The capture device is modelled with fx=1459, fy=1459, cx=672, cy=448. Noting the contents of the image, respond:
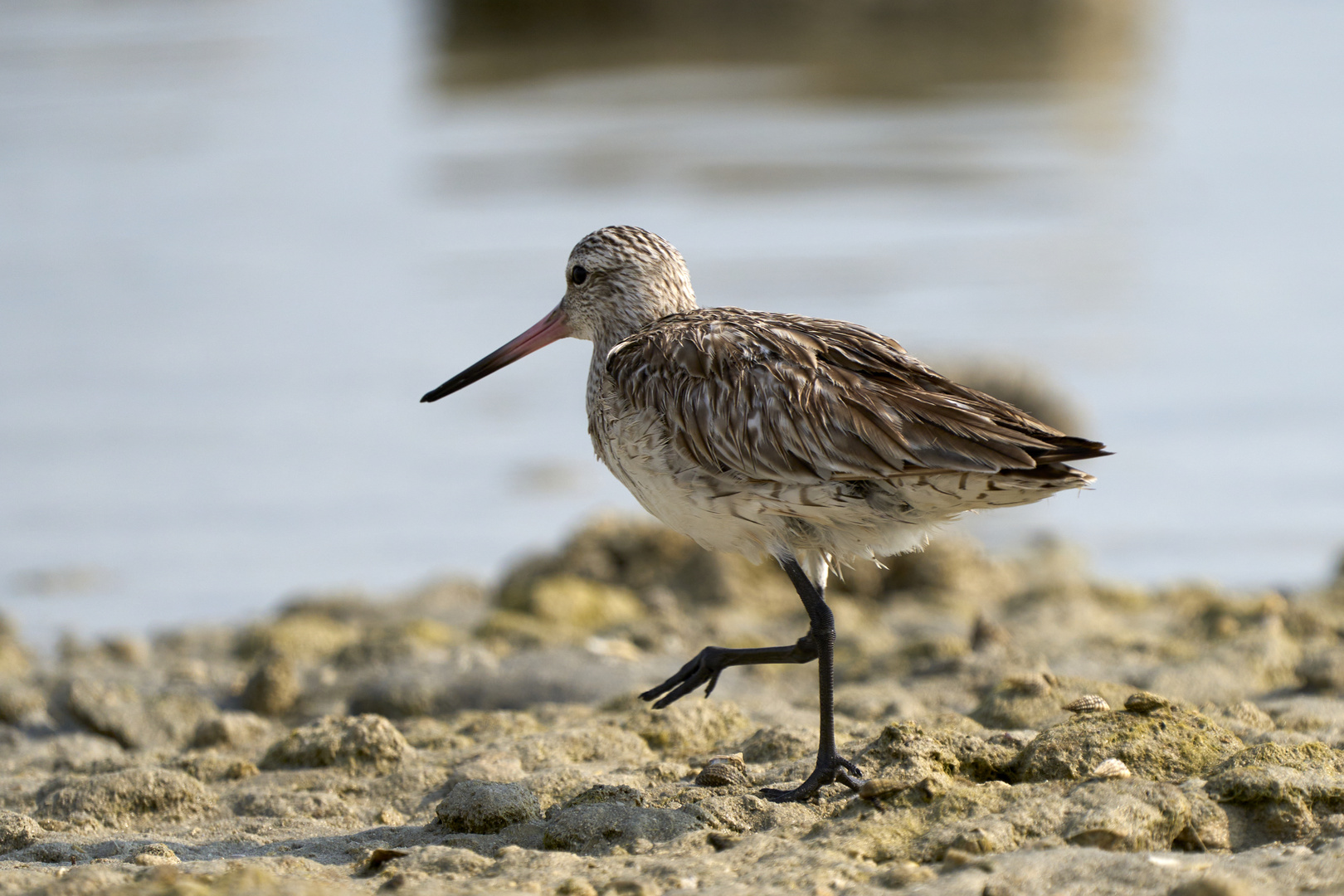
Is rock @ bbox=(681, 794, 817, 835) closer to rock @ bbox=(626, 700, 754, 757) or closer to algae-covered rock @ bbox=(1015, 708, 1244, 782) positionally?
algae-covered rock @ bbox=(1015, 708, 1244, 782)

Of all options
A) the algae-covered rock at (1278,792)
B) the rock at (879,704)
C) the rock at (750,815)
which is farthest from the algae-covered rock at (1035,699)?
the rock at (750,815)

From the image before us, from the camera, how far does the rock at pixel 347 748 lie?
16.2ft

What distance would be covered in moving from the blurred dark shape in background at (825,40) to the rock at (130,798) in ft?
73.1

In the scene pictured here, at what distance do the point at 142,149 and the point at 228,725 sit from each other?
18135mm

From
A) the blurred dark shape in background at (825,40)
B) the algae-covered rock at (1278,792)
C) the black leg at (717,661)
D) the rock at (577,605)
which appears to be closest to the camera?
the algae-covered rock at (1278,792)

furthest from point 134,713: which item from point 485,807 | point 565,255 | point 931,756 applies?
point 565,255

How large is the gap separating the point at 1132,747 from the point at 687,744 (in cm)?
158

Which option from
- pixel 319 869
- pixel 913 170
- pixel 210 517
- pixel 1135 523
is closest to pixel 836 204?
pixel 913 170

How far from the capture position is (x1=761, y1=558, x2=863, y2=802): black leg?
4129 millimetres

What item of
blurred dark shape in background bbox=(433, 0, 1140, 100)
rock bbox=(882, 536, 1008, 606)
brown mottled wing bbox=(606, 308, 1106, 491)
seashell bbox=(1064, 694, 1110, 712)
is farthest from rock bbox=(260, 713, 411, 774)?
blurred dark shape in background bbox=(433, 0, 1140, 100)

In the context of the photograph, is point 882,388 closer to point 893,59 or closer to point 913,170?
point 913,170

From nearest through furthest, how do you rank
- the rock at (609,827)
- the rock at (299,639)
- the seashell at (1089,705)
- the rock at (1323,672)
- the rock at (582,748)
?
the rock at (609,827)
the seashell at (1089,705)
the rock at (582,748)
the rock at (1323,672)
the rock at (299,639)

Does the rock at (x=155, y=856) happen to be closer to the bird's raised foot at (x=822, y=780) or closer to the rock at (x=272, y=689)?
the bird's raised foot at (x=822, y=780)

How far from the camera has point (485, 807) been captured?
407 centimetres
